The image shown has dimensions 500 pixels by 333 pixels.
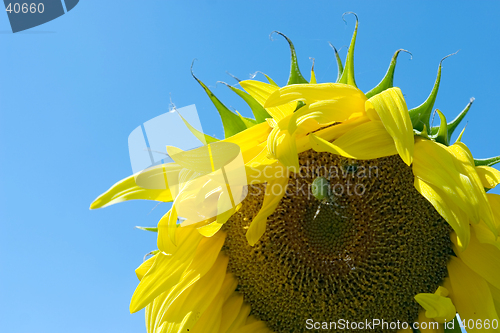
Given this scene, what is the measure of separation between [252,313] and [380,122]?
136cm

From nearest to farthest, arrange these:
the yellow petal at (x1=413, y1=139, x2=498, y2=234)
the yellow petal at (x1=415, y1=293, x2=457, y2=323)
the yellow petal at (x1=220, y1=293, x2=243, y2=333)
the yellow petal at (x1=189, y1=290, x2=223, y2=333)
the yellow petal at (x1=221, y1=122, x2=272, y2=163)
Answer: the yellow petal at (x1=413, y1=139, x2=498, y2=234)
the yellow petal at (x1=415, y1=293, x2=457, y2=323)
the yellow petal at (x1=221, y1=122, x2=272, y2=163)
the yellow petal at (x1=189, y1=290, x2=223, y2=333)
the yellow petal at (x1=220, y1=293, x2=243, y2=333)

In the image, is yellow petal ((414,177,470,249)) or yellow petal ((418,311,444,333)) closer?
yellow petal ((414,177,470,249))

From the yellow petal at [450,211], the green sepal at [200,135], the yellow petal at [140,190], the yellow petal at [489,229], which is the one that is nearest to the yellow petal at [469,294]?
the yellow petal at [489,229]

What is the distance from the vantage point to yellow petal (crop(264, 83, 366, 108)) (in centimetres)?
214

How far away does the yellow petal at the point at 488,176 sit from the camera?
2199mm

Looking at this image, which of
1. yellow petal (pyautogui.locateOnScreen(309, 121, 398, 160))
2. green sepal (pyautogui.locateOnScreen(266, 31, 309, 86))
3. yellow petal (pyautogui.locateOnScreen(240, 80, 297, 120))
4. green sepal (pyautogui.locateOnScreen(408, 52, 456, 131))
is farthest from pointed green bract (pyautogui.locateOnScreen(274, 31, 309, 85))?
green sepal (pyautogui.locateOnScreen(408, 52, 456, 131))

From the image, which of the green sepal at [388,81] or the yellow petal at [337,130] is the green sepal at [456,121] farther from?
the yellow petal at [337,130]

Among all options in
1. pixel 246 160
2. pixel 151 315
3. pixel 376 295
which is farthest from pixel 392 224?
pixel 151 315

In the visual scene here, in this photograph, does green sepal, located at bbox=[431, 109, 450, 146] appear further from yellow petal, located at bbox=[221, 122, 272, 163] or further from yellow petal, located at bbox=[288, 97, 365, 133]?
yellow petal, located at bbox=[221, 122, 272, 163]

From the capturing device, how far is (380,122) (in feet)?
7.15

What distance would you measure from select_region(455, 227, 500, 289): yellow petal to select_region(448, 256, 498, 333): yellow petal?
0.23ft

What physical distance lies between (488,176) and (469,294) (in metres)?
0.61

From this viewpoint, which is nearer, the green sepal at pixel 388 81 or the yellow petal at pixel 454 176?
the yellow petal at pixel 454 176

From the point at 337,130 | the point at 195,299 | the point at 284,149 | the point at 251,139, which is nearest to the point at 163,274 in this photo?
the point at 195,299
